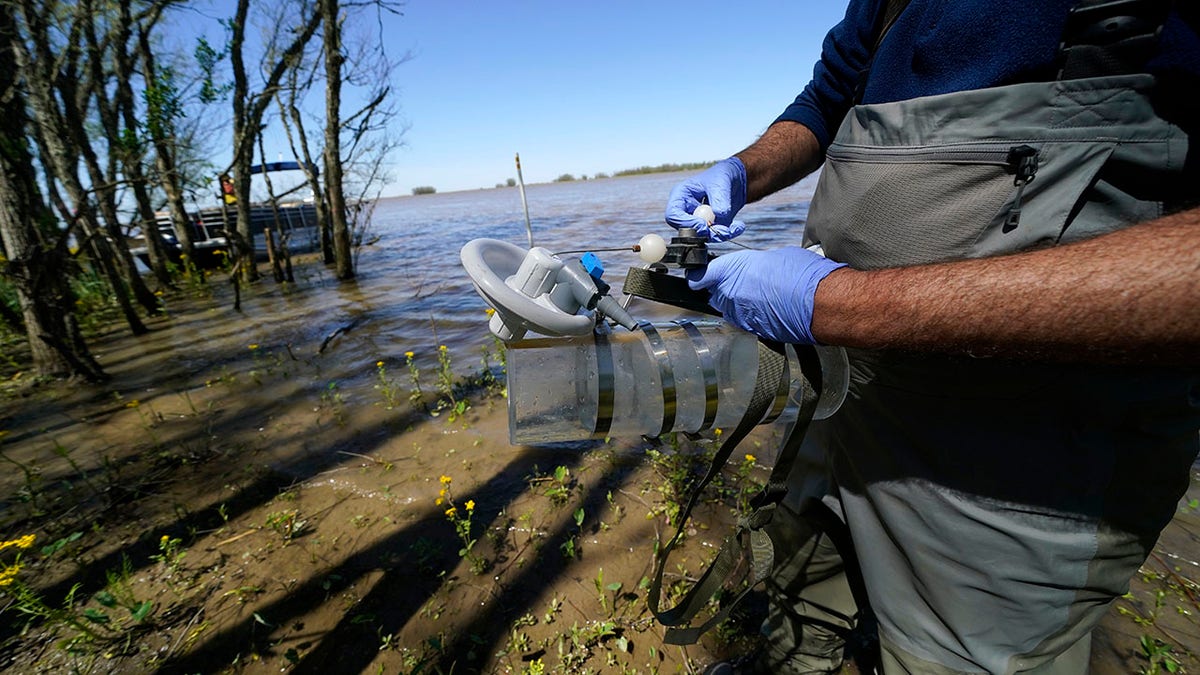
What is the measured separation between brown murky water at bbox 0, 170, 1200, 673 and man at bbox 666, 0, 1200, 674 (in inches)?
51.7

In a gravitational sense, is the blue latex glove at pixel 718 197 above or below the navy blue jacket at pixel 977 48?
below

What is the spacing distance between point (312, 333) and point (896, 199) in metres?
8.72

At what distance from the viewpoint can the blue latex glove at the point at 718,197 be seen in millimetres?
1836

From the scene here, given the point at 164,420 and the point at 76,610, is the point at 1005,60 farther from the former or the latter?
the point at 164,420

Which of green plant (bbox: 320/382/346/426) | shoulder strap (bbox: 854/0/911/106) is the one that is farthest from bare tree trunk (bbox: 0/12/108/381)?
shoulder strap (bbox: 854/0/911/106)

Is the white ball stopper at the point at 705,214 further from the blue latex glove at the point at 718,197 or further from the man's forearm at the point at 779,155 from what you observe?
the man's forearm at the point at 779,155

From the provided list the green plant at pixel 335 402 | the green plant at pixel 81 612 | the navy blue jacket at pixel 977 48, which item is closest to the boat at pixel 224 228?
the green plant at pixel 335 402

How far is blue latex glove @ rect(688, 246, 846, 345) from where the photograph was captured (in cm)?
128

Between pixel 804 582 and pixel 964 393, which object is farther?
pixel 804 582

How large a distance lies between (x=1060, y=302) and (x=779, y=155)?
1345mm

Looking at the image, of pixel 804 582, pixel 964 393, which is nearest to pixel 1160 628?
pixel 804 582

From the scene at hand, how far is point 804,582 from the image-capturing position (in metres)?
1.78

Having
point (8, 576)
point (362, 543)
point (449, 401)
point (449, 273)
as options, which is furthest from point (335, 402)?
point (449, 273)

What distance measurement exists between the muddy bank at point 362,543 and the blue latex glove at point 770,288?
5.64 feet
